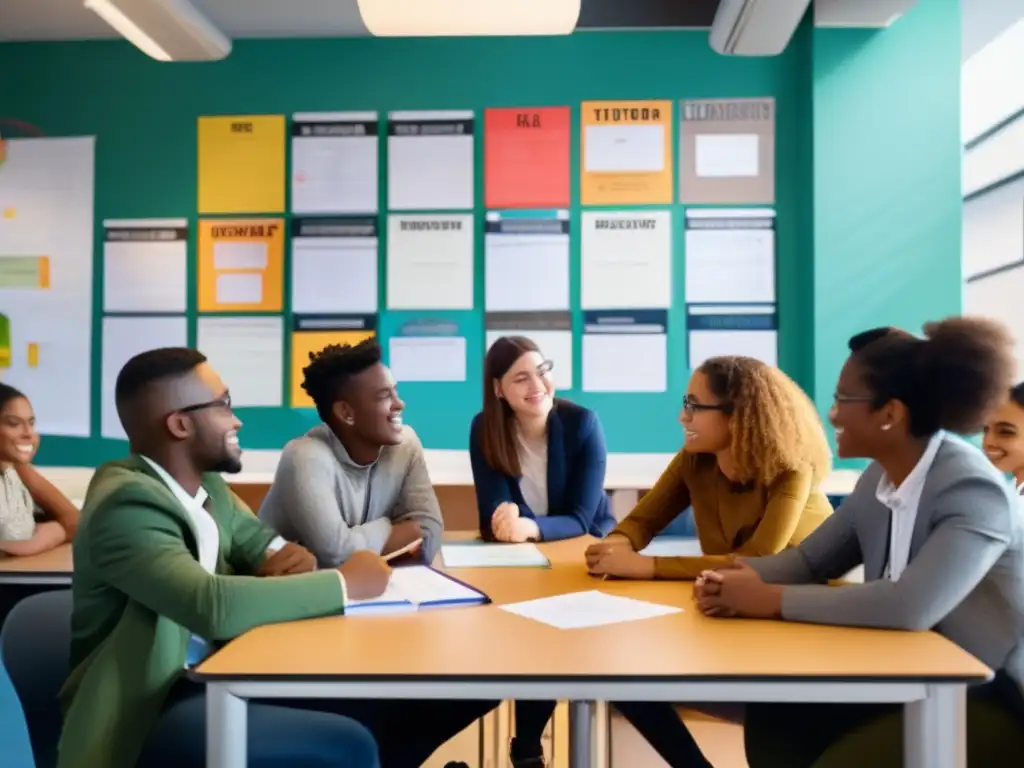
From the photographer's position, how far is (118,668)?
1362mm

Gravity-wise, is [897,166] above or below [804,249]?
above

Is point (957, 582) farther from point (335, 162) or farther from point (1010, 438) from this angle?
point (335, 162)

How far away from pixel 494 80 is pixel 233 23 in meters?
1.10

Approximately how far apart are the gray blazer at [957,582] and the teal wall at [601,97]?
217 centimetres

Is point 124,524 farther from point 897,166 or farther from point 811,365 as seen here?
point 897,166

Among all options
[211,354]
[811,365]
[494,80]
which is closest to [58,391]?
[211,354]

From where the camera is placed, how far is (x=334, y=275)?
12.5ft

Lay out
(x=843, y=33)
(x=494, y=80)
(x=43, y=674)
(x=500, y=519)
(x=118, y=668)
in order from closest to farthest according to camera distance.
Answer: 1. (x=118, y=668)
2. (x=43, y=674)
3. (x=500, y=519)
4. (x=843, y=33)
5. (x=494, y=80)

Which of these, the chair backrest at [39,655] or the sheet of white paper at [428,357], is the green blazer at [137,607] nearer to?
the chair backrest at [39,655]

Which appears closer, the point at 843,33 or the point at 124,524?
the point at 124,524

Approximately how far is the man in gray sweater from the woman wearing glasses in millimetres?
430

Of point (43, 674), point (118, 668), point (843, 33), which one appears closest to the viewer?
point (118, 668)

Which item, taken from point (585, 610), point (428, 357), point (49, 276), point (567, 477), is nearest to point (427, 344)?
point (428, 357)

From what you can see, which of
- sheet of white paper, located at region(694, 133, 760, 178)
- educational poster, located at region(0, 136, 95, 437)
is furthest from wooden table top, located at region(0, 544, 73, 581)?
sheet of white paper, located at region(694, 133, 760, 178)
